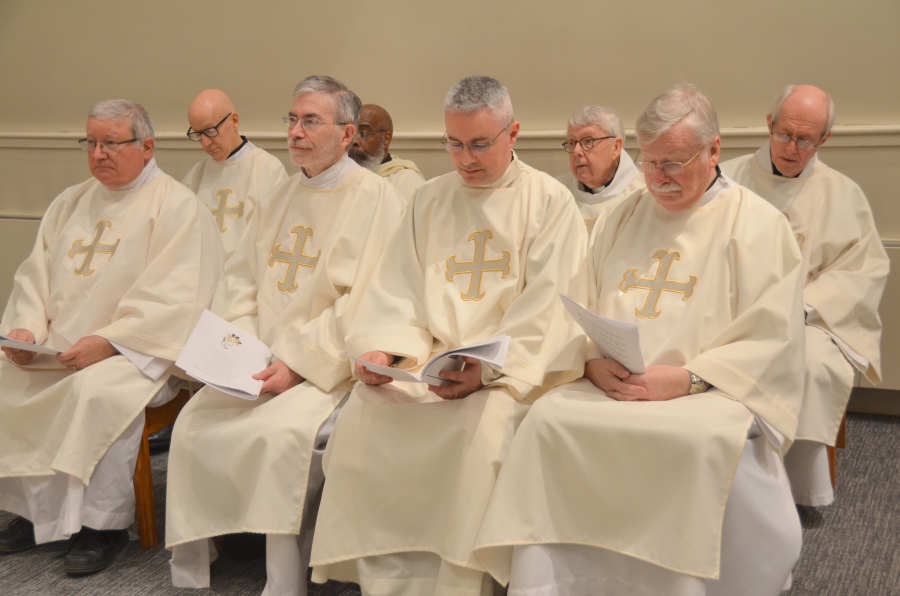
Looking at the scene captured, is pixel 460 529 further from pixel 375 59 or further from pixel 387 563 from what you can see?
pixel 375 59

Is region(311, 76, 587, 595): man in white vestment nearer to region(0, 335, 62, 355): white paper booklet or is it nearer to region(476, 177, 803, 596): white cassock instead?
region(476, 177, 803, 596): white cassock

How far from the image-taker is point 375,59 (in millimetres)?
5547

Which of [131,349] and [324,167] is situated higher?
[324,167]

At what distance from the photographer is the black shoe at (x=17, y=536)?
132 inches

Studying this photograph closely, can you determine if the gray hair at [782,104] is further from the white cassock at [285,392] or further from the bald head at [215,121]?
the bald head at [215,121]

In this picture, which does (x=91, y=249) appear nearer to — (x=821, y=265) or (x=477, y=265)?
(x=477, y=265)

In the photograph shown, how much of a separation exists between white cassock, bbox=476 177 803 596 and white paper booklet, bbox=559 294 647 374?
14cm

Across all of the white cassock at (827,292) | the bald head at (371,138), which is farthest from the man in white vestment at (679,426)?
the bald head at (371,138)

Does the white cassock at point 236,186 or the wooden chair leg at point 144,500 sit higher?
the white cassock at point 236,186

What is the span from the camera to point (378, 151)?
5.01 meters

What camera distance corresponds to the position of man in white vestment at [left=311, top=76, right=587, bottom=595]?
106 inches

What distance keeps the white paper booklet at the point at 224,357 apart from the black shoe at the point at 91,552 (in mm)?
946

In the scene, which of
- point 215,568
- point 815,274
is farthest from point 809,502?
point 215,568

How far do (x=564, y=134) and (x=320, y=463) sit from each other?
2892mm
